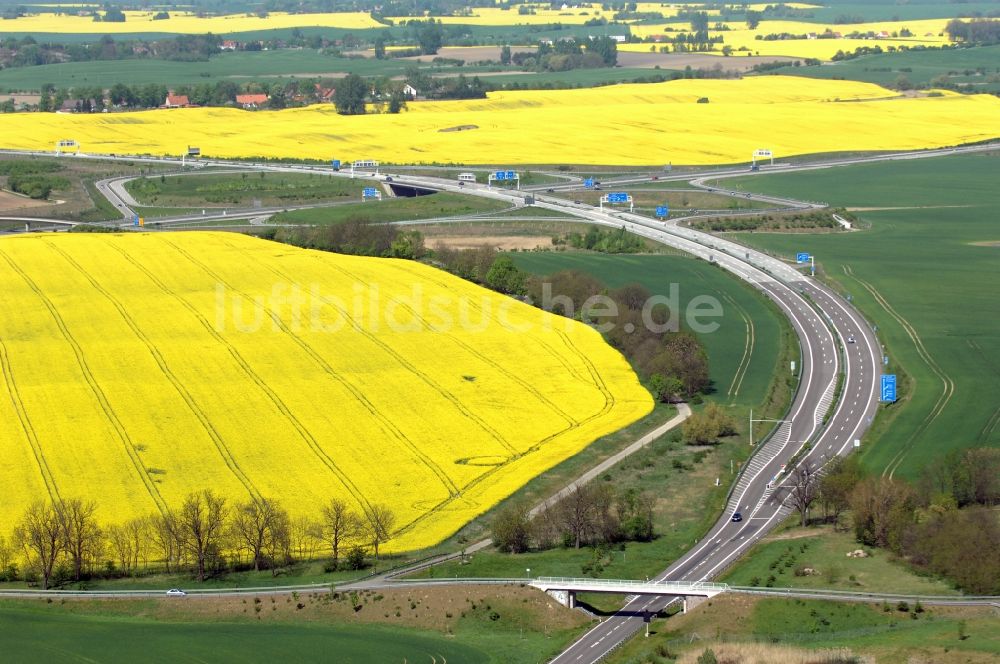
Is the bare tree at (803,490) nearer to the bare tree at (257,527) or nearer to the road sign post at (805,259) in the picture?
the bare tree at (257,527)

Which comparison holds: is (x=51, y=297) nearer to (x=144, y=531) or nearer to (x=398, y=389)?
(x=398, y=389)

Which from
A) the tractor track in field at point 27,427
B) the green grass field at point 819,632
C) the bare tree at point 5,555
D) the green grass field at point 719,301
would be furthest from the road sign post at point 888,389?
the bare tree at point 5,555

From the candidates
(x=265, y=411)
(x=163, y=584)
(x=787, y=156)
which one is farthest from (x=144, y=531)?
(x=787, y=156)

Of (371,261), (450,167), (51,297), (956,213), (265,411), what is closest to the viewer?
(265,411)

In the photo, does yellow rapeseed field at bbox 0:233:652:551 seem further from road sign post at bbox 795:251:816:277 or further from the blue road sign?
road sign post at bbox 795:251:816:277

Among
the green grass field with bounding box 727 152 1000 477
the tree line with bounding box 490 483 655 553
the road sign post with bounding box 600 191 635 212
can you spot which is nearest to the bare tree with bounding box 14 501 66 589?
the tree line with bounding box 490 483 655 553

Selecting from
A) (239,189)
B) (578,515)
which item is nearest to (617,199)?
(239,189)
